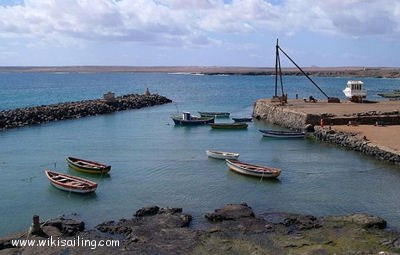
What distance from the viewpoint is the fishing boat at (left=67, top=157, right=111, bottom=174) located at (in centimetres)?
3073

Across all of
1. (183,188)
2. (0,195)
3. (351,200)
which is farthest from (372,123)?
(0,195)

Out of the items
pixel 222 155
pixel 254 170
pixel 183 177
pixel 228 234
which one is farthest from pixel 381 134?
pixel 228 234

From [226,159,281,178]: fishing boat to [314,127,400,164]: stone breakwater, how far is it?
814 centimetres

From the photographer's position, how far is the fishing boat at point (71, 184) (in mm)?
26297

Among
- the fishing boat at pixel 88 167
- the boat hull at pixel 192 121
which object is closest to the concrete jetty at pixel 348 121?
the boat hull at pixel 192 121

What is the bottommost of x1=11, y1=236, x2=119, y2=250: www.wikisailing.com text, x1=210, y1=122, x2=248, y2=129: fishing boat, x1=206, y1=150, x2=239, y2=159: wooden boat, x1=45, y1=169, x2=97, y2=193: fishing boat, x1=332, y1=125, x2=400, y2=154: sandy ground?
x1=11, y1=236, x2=119, y2=250: www.wikisailing.com text

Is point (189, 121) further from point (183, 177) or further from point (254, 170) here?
point (254, 170)

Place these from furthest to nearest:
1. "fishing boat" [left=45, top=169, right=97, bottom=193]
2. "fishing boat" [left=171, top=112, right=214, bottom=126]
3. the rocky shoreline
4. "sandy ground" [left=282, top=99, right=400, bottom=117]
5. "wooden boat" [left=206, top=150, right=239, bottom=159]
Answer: "fishing boat" [left=171, top=112, right=214, bottom=126], "sandy ground" [left=282, top=99, right=400, bottom=117], "wooden boat" [left=206, top=150, right=239, bottom=159], "fishing boat" [left=45, top=169, right=97, bottom=193], the rocky shoreline

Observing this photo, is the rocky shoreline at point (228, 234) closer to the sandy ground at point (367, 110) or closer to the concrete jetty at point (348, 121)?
the concrete jetty at point (348, 121)

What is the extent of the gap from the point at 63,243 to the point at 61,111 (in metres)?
44.1

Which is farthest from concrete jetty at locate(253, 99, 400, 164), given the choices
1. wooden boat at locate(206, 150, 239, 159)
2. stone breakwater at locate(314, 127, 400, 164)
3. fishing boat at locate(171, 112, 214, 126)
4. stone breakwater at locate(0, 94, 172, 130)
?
stone breakwater at locate(0, 94, 172, 130)

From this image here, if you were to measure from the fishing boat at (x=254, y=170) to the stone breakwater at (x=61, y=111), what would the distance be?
29.3 m

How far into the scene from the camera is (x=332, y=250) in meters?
18.2

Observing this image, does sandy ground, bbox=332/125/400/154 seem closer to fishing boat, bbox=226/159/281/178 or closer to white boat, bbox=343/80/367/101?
fishing boat, bbox=226/159/281/178
